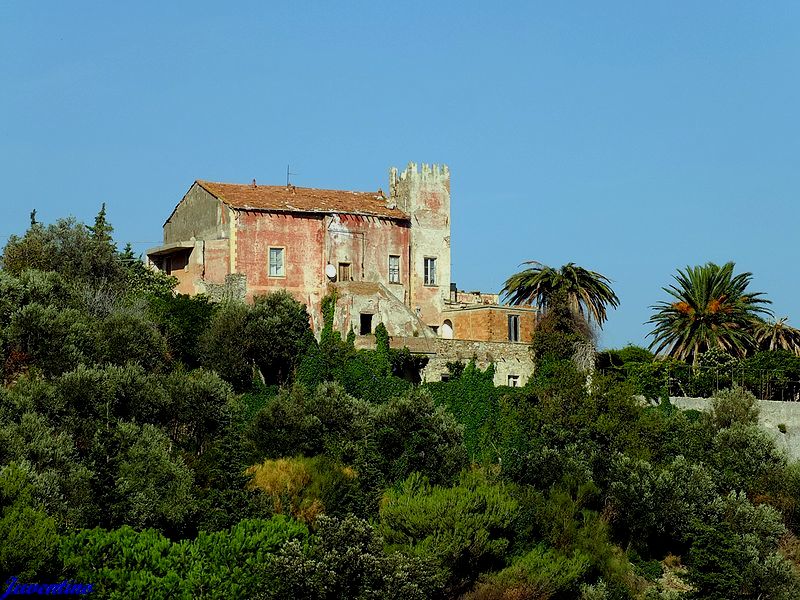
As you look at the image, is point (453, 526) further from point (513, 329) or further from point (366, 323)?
point (513, 329)

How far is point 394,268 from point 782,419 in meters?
15.7

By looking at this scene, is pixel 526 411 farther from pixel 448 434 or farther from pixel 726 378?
pixel 726 378

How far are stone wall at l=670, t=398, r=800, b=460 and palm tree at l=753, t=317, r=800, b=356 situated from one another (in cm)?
820

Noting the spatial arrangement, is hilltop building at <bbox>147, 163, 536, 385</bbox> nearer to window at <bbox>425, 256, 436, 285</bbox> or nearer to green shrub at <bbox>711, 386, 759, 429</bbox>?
window at <bbox>425, 256, 436, 285</bbox>

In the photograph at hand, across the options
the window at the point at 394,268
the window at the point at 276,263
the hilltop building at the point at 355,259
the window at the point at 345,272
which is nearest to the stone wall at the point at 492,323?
the hilltop building at the point at 355,259

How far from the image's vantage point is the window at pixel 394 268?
56562 millimetres

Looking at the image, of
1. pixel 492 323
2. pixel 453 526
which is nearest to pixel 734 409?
pixel 492 323

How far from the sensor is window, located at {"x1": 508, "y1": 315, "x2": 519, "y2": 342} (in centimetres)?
5456

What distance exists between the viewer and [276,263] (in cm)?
5459

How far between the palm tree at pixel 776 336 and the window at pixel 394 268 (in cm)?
1527

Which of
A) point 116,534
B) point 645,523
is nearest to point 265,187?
point 645,523

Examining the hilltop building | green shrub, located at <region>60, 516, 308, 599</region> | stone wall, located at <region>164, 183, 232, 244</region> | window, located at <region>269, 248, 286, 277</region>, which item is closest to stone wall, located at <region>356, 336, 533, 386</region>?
the hilltop building

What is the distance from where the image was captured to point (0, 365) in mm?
43344

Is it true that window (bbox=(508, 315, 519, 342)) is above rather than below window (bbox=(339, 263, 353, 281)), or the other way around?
below
